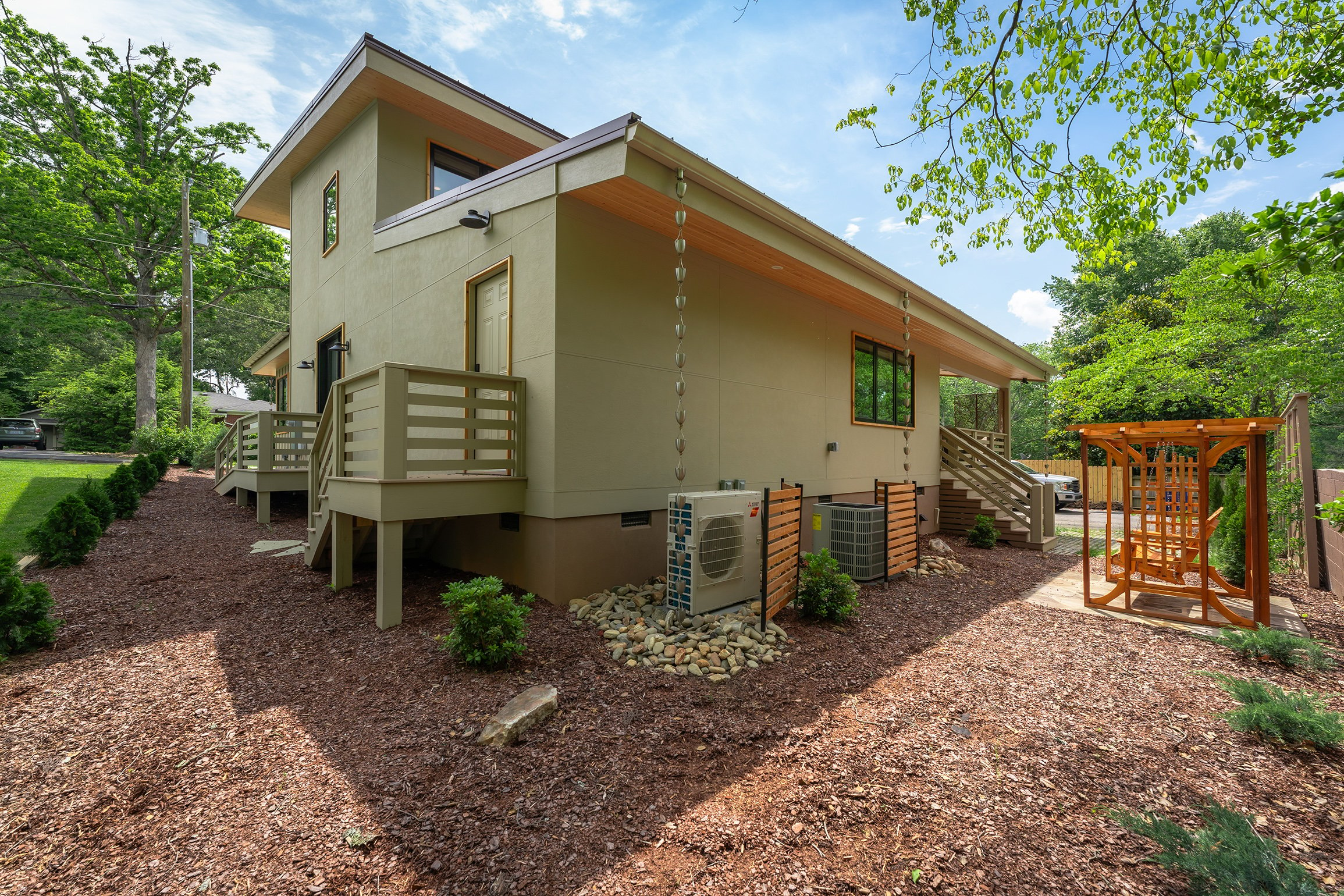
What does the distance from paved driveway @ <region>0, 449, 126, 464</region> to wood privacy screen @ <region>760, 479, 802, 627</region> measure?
57.3 feet

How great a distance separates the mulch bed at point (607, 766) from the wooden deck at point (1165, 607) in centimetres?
64

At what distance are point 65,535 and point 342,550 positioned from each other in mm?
3208

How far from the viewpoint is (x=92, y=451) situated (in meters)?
19.2

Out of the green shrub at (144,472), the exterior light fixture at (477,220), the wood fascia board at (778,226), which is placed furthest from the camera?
the green shrub at (144,472)

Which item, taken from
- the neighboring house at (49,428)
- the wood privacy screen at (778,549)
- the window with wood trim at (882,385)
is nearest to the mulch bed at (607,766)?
the wood privacy screen at (778,549)

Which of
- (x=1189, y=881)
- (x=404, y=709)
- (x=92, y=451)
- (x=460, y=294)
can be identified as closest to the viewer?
(x=1189, y=881)

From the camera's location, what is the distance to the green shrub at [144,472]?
10.2m

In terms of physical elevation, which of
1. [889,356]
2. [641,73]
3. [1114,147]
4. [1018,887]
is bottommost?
[1018,887]

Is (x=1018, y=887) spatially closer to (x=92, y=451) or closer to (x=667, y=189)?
(x=667, y=189)

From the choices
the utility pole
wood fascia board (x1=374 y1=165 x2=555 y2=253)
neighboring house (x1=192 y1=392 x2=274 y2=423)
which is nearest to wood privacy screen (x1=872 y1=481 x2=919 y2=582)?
wood fascia board (x1=374 y1=165 x2=555 y2=253)

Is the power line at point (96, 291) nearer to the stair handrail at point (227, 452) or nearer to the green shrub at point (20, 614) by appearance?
the stair handrail at point (227, 452)

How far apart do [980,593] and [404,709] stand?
6103 millimetres

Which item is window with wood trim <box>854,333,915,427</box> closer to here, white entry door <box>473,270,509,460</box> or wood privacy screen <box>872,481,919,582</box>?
wood privacy screen <box>872,481,919,582</box>

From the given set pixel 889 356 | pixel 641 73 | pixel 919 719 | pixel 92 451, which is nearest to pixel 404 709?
pixel 919 719
